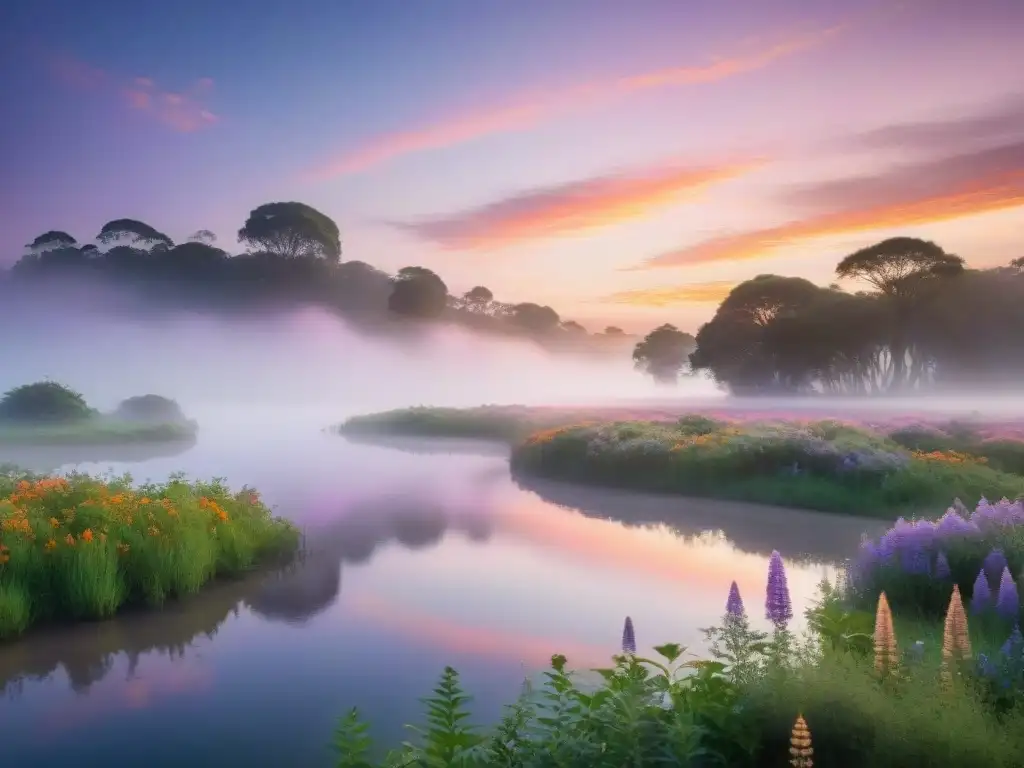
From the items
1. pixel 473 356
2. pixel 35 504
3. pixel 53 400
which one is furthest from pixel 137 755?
pixel 473 356

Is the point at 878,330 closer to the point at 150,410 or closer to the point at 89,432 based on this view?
the point at 89,432

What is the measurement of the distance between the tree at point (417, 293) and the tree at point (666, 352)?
13.5 metres

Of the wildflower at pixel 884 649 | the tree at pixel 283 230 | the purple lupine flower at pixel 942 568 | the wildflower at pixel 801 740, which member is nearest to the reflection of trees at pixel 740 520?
the purple lupine flower at pixel 942 568

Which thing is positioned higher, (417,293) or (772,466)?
(417,293)

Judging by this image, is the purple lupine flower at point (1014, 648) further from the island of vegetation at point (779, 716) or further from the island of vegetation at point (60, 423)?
the island of vegetation at point (60, 423)

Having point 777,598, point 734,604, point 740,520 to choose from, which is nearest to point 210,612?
point 734,604

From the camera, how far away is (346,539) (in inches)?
474

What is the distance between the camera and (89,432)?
95.8 ft

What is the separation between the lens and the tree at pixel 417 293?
45188mm

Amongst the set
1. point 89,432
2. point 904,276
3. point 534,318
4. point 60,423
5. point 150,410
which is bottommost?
point 89,432

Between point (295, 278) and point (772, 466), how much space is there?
127 feet

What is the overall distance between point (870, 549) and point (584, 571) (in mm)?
3719

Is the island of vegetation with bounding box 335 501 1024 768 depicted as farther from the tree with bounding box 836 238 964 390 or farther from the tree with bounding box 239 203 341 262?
the tree with bounding box 239 203 341 262

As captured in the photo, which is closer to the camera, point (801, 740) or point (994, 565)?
point (801, 740)
